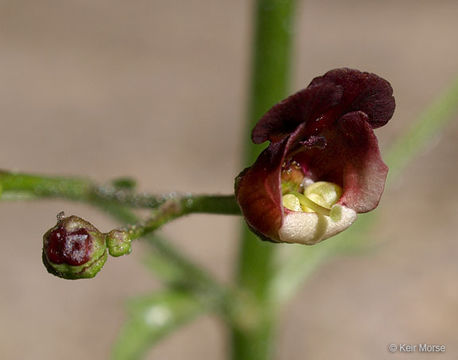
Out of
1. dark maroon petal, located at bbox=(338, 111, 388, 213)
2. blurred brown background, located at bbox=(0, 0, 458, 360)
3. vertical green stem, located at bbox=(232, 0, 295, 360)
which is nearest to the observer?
dark maroon petal, located at bbox=(338, 111, 388, 213)

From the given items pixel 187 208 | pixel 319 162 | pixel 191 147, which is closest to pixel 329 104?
pixel 319 162

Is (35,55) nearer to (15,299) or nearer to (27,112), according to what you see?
(27,112)

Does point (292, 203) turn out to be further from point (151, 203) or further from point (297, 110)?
point (151, 203)

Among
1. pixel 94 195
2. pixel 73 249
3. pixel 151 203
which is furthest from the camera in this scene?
pixel 94 195

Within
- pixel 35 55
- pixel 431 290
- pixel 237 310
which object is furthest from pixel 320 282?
pixel 35 55

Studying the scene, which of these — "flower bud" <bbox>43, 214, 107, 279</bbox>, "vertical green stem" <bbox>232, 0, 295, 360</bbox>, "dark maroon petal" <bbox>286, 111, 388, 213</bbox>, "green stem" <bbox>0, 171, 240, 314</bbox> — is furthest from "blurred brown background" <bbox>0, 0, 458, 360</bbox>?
"flower bud" <bbox>43, 214, 107, 279</bbox>

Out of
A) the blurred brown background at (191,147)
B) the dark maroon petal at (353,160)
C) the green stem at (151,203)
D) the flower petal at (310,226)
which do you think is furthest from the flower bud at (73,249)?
the blurred brown background at (191,147)

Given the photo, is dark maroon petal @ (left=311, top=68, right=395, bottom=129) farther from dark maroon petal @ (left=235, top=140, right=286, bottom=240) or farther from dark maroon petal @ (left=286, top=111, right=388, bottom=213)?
dark maroon petal @ (left=235, top=140, right=286, bottom=240)
